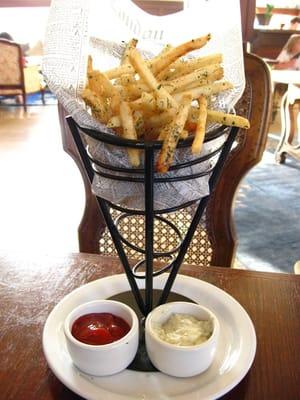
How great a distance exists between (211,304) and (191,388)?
19 centimetres

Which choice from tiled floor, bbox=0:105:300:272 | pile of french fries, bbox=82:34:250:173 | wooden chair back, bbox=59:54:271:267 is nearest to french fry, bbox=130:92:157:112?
pile of french fries, bbox=82:34:250:173

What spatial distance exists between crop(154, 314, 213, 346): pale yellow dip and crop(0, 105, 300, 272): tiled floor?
1.23 metres

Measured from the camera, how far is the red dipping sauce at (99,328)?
57 cm

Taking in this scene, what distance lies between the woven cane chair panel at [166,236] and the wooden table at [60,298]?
0.31m

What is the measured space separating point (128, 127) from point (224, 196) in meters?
0.71

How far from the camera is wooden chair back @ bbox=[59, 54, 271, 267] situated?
1080mm

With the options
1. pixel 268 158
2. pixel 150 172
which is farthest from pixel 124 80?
pixel 268 158

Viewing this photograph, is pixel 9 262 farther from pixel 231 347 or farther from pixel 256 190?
pixel 256 190

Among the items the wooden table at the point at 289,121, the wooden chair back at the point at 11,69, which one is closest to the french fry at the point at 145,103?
the wooden table at the point at 289,121

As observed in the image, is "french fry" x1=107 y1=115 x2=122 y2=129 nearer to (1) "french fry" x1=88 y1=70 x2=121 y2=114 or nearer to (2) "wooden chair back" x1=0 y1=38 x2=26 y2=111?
(1) "french fry" x1=88 y1=70 x2=121 y2=114

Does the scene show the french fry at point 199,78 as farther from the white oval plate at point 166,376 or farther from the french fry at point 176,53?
the white oval plate at point 166,376

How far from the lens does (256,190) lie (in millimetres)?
3191

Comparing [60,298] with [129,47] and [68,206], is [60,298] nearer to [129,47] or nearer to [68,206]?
[129,47]

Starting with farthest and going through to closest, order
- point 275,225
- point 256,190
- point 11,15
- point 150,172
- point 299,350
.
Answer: point 11,15, point 256,190, point 275,225, point 299,350, point 150,172
